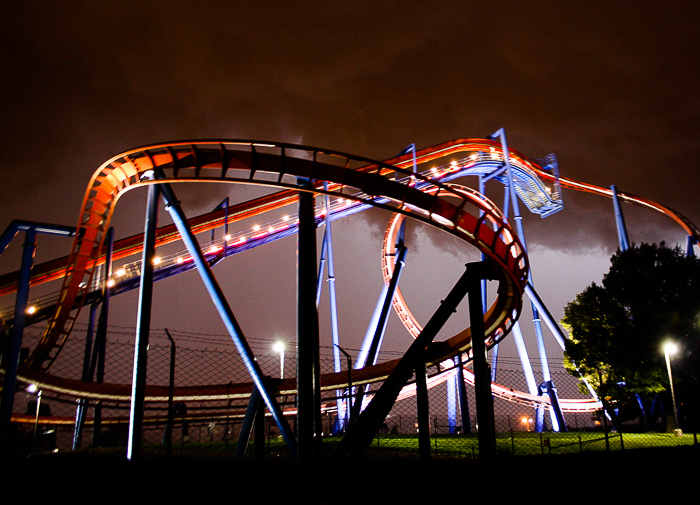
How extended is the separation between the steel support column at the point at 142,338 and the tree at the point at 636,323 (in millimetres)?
16705

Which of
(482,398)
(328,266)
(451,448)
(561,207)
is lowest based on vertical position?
(451,448)

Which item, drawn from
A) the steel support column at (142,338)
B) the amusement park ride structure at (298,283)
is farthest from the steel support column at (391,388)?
the steel support column at (142,338)

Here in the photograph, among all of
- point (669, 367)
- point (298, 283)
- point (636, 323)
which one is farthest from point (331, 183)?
point (636, 323)

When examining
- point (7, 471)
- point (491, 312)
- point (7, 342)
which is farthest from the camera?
point (491, 312)

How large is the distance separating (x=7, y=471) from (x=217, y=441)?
39.3 feet

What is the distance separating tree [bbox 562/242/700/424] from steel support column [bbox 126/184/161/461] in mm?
16705

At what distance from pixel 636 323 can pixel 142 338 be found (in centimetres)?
1985

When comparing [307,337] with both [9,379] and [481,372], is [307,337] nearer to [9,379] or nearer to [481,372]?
[481,372]

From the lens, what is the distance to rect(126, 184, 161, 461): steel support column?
9.77m

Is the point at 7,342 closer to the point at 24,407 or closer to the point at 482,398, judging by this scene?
the point at 24,407

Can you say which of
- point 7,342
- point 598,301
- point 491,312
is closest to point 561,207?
point 598,301

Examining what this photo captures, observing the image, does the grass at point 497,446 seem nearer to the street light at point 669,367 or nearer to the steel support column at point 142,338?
the street light at point 669,367

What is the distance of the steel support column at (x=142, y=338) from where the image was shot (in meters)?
9.77

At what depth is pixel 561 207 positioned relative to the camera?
1054 inches
